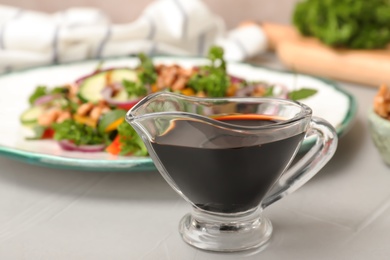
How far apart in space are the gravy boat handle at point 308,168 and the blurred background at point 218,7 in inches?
44.3

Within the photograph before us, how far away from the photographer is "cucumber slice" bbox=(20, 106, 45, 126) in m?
1.14

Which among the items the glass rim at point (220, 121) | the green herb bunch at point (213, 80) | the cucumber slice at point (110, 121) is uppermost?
the glass rim at point (220, 121)

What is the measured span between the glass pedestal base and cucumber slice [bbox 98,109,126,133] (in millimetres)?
287

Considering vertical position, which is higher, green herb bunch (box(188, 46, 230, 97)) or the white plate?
green herb bunch (box(188, 46, 230, 97))

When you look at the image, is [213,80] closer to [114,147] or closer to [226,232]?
[114,147]

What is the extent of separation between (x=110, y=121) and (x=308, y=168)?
13.5 inches

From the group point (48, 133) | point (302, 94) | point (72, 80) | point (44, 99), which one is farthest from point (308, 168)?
point (72, 80)

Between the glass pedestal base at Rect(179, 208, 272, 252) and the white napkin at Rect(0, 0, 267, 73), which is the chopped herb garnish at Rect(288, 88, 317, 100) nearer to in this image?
the glass pedestal base at Rect(179, 208, 272, 252)

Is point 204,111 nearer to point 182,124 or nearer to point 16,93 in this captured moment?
point 182,124

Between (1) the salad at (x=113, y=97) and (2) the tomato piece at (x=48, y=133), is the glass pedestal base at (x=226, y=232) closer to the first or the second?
(1) the salad at (x=113, y=97)

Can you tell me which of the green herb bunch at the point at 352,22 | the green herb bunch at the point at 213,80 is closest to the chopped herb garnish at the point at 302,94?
the green herb bunch at the point at 213,80

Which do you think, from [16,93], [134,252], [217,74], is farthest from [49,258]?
[16,93]

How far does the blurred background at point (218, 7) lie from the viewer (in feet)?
6.28

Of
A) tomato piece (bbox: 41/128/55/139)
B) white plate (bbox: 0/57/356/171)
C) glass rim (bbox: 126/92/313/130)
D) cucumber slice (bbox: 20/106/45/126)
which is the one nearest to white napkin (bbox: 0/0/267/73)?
white plate (bbox: 0/57/356/171)
